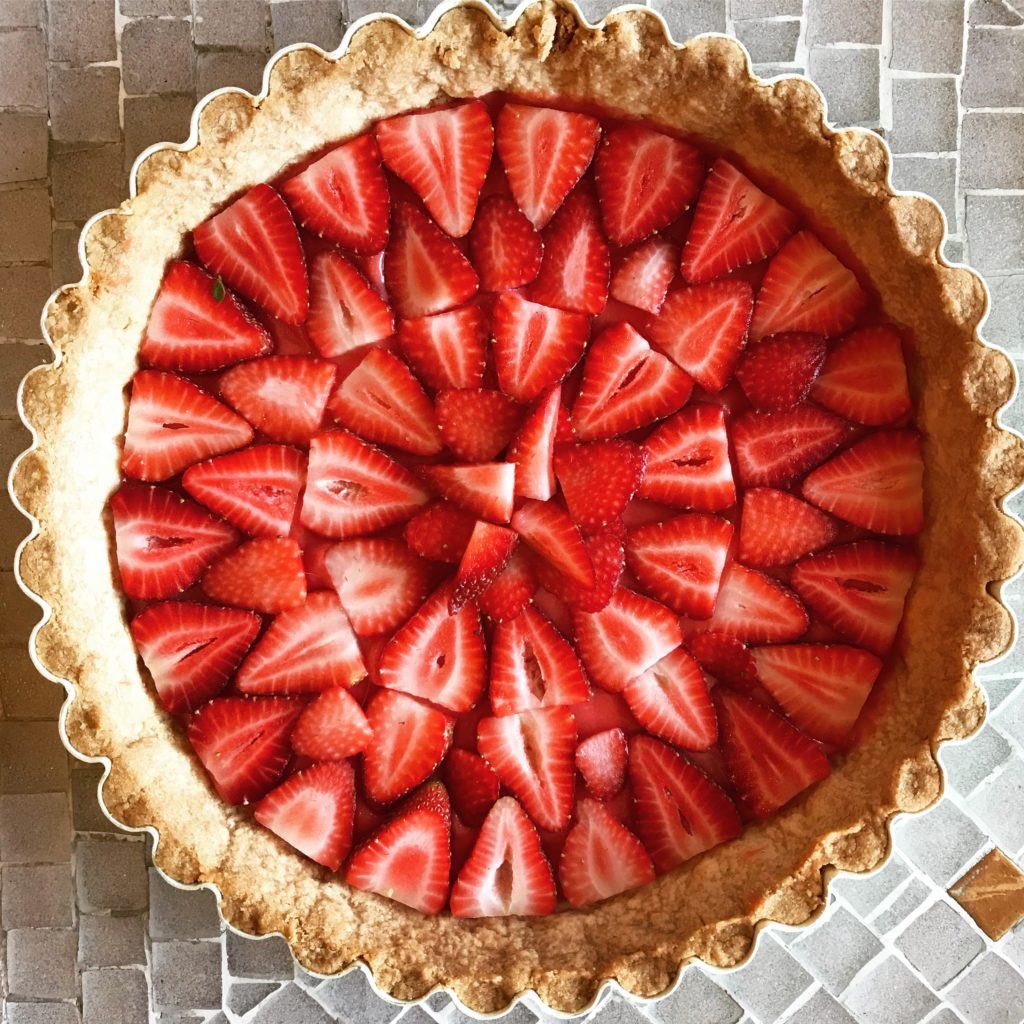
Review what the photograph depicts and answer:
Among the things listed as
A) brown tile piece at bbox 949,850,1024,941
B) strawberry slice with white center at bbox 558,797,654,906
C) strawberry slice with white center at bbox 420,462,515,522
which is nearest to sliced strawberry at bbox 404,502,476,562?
strawberry slice with white center at bbox 420,462,515,522

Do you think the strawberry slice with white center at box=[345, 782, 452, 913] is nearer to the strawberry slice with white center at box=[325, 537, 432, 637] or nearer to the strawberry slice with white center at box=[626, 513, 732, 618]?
the strawberry slice with white center at box=[325, 537, 432, 637]

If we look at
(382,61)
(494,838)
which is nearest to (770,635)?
(494,838)

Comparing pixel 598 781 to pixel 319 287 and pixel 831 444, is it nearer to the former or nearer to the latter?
pixel 831 444

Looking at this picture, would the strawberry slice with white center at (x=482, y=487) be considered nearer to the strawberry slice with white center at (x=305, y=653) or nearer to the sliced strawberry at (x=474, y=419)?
the sliced strawberry at (x=474, y=419)

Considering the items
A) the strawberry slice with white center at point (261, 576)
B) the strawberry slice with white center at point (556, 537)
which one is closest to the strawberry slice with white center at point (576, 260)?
the strawberry slice with white center at point (556, 537)

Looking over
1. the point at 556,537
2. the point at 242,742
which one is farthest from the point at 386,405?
the point at 242,742

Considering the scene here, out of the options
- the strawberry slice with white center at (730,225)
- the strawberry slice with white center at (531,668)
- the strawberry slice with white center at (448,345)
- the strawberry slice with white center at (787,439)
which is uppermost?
the strawberry slice with white center at (730,225)

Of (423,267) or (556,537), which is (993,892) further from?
(423,267)
